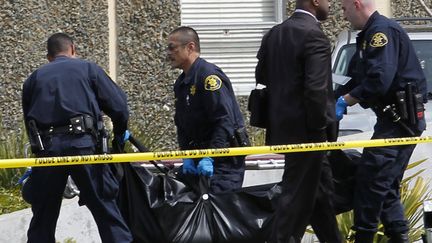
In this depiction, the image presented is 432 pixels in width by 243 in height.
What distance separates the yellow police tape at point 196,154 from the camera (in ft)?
24.2

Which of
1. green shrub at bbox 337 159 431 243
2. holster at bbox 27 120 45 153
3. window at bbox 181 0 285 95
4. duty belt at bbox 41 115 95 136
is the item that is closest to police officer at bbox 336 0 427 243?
green shrub at bbox 337 159 431 243

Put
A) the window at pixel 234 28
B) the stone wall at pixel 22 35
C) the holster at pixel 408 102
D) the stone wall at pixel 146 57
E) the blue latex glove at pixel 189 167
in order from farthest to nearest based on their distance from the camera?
the window at pixel 234 28, the stone wall at pixel 146 57, the stone wall at pixel 22 35, the blue latex glove at pixel 189 167, the holster at pixel 408 102

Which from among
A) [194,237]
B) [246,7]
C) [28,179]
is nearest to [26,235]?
[28,179]

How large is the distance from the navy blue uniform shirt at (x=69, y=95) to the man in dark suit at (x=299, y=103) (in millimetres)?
1061

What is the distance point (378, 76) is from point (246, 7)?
6904mm

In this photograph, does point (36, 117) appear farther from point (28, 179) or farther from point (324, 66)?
point (324, 66)

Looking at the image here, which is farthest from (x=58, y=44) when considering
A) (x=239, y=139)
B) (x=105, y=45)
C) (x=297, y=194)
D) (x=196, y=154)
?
(x=105, y=45)

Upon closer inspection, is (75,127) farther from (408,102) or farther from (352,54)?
(352,54)

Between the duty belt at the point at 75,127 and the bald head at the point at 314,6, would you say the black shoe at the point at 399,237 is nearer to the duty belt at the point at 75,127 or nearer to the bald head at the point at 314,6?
the bald head at the point at 314,6

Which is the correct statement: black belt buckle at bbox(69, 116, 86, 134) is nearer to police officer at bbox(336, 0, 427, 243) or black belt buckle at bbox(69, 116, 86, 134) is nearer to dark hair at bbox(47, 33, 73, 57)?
dark hair at bbox(47, 33, 73, 57)

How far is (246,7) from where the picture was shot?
14.4m

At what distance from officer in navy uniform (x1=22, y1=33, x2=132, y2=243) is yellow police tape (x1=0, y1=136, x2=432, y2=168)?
186mm

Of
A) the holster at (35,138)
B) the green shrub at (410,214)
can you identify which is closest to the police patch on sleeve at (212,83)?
the holster at (35,138)

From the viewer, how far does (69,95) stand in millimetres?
7656
